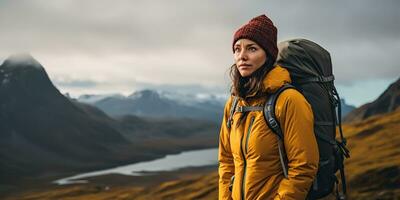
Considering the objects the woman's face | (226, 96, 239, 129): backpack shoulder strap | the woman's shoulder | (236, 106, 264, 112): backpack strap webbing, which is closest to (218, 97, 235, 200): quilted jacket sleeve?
(226, 96, 239, 129): backpack shoulder strap

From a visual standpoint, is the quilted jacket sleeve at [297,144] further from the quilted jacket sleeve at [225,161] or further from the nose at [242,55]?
the quilted jacket sleeve at [225,161]

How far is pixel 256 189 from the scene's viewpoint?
5.95 m

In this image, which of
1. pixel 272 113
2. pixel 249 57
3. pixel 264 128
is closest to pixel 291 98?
pixel 272 113

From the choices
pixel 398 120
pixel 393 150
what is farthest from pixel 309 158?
pixel 398 120

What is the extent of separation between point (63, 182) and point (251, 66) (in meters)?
159

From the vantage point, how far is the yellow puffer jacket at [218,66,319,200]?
18.5ft

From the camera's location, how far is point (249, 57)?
6.16 meters

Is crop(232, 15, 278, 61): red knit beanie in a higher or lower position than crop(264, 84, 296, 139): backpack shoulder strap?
higher

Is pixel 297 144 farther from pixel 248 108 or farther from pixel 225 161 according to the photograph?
pixel 225 161

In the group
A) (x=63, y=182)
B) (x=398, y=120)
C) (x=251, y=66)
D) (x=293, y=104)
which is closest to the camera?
(x=293, y=104)

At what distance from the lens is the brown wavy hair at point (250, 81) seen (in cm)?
597

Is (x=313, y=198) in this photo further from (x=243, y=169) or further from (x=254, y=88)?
(x=254, y=88)

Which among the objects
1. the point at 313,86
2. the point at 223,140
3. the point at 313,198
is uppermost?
the point at 313,86

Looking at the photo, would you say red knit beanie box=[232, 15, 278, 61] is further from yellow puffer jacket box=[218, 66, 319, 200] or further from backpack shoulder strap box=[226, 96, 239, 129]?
backpack shoulder strap box=[226, 96, 239, 129]
